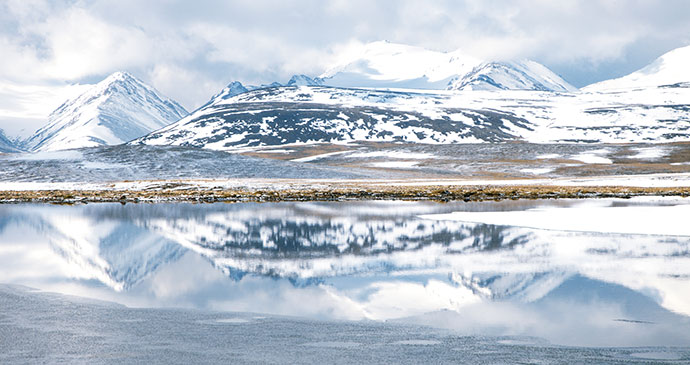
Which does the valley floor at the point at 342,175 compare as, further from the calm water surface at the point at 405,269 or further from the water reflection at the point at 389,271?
the water reflection at the point at 389,271

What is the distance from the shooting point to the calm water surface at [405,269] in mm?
15297

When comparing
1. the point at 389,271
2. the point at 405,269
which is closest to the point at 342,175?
the point at 405,269

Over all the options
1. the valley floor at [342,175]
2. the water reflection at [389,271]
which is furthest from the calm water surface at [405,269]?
the valley floor at [342,175]

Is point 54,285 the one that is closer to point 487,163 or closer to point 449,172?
point 449,172

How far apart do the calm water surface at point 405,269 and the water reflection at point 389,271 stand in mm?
52

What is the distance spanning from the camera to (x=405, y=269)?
2230cm

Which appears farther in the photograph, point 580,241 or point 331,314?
point 580,241

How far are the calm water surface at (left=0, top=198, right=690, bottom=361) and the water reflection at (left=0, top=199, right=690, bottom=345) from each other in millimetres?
52

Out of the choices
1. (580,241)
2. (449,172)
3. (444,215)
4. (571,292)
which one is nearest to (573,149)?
(449,172)

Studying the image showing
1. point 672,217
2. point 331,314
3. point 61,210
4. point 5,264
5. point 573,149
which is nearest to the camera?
point 331,314

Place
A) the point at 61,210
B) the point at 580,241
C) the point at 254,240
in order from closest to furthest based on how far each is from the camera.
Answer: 1. the point at 580,241
2. the point at 254,240
3. the point at 61,210

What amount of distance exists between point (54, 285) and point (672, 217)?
Result: 32577 mm

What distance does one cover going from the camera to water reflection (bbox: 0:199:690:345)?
15570mm

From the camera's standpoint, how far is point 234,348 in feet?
42.1
